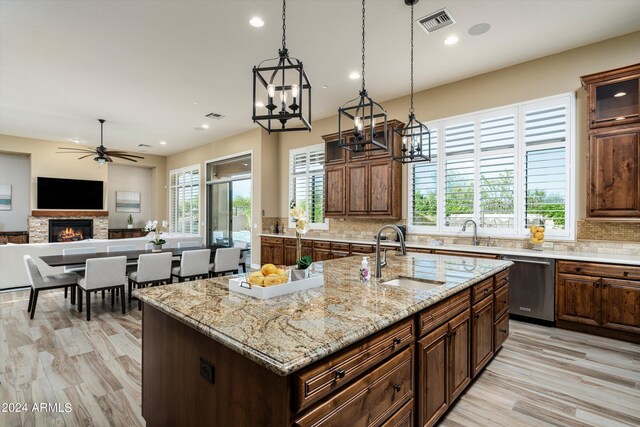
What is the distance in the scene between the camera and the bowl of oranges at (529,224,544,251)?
4230 mm

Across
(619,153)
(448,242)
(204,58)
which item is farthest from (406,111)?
(204,58)

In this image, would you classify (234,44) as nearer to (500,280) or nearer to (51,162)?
(500,280)

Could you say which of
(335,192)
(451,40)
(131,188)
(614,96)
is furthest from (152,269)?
(131,188)

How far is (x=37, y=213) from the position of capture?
9.01 metres

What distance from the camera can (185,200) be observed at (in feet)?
35.0

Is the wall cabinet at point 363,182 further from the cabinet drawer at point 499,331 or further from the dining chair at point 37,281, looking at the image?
the dining chair at point 37,281

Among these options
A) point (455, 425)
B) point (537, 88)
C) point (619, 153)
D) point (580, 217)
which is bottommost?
point (455, 425)

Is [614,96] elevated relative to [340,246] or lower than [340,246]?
elevated

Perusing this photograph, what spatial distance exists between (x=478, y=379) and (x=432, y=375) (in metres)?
1.15

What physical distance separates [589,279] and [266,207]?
609 centimetres

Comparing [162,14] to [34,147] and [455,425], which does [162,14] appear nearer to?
[455,425]

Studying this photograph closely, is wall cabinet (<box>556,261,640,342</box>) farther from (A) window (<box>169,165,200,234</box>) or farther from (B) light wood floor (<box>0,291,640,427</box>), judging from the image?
(A) window (<box>169,165,200,234</box>)

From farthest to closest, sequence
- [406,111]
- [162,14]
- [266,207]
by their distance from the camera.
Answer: [266,207], [406,111], [162,14]

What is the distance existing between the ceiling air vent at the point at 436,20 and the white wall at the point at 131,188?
10.8 meters
